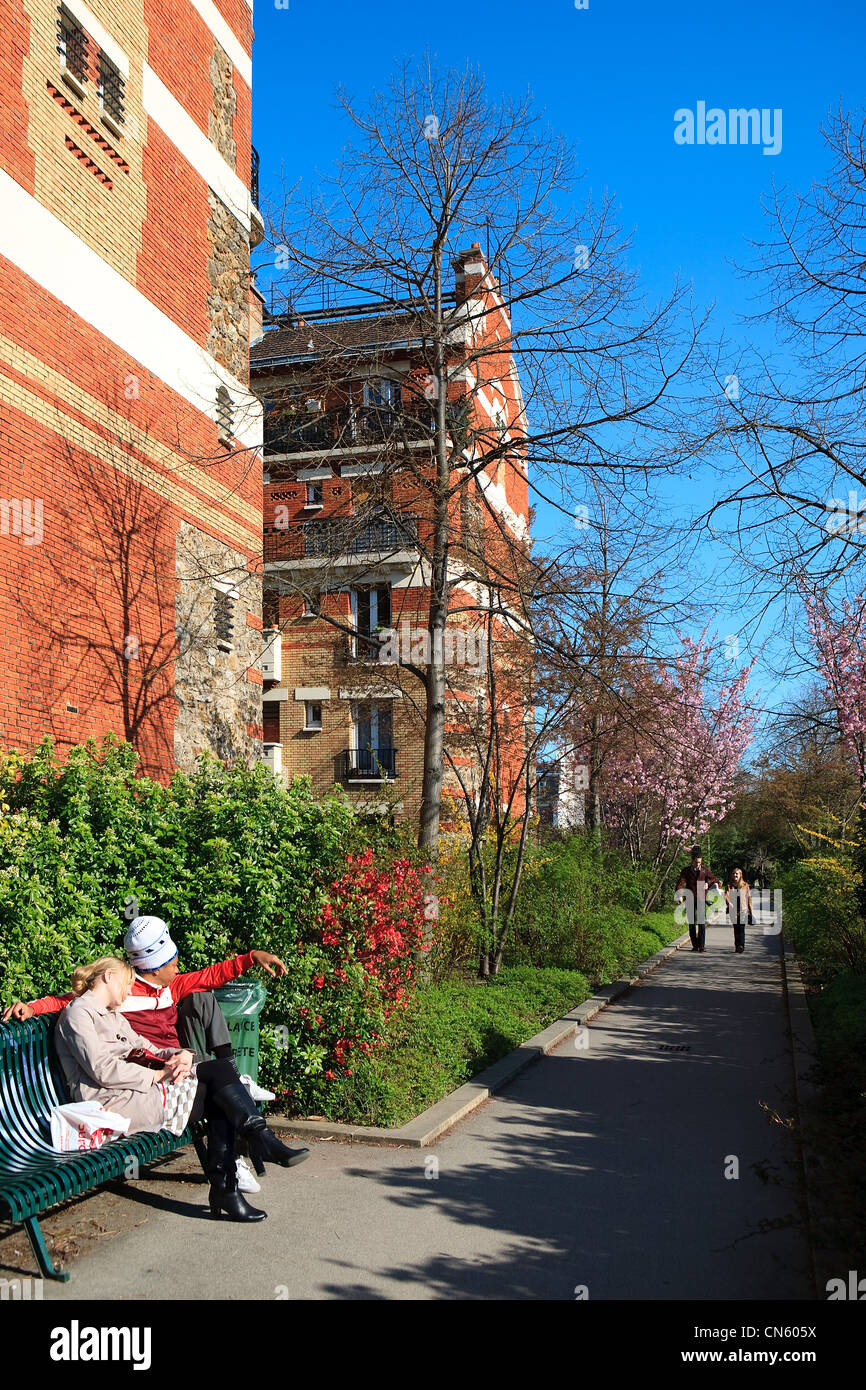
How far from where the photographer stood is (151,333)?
12945 millimetres

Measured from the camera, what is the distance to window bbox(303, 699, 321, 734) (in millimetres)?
31362

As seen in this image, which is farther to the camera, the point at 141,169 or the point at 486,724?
the point at 486,724

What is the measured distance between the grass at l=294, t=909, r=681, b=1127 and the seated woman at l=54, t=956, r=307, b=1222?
1.68 m

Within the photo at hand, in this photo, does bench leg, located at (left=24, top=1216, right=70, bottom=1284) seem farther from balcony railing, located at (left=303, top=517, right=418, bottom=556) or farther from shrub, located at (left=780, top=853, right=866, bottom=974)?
shrub, located at (left=780, top=853, right=866, bottom=974)

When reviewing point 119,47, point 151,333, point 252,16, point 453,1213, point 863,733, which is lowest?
point 453,1213

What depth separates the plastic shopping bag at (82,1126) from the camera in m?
4.74

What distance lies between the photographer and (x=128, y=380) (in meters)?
12.3

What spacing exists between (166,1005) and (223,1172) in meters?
0.90

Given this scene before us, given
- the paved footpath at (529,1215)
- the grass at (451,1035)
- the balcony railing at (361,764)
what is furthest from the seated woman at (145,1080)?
the balcony railing at (361,764)

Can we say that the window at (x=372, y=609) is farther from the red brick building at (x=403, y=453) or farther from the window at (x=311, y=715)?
the red brick building at (x=403, y=453)

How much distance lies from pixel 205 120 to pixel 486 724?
377 inches

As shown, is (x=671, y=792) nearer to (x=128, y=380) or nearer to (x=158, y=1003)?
(x=128, y=380)

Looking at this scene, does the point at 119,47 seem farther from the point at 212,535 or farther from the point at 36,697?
the point at 36,697

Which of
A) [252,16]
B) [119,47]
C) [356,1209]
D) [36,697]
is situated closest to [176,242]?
[119,47]
